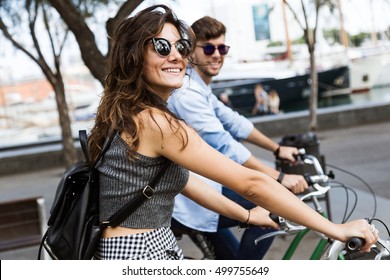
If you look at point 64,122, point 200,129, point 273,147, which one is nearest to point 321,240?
point 200,129

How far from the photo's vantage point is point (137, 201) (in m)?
2.18

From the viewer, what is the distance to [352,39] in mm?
64500

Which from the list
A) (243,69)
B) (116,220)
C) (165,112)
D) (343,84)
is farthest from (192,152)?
(243,69)

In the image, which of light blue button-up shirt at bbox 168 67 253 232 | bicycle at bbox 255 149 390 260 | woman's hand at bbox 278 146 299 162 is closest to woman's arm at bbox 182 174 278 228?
bicycle at bbox 255 149 390 260

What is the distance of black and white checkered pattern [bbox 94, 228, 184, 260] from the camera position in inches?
87.0

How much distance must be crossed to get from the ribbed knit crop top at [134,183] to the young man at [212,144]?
3.04 feet

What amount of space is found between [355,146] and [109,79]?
38.3 ft

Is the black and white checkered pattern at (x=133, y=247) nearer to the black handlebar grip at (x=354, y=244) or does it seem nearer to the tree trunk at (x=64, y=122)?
the black handlebar grip at (x=354, y=244)

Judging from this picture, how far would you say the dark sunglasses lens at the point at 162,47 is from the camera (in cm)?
226

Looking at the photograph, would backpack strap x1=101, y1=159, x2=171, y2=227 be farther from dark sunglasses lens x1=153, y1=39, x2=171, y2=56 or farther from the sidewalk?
the sidewalk

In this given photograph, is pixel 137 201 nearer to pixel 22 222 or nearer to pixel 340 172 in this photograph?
pixel 22 222
